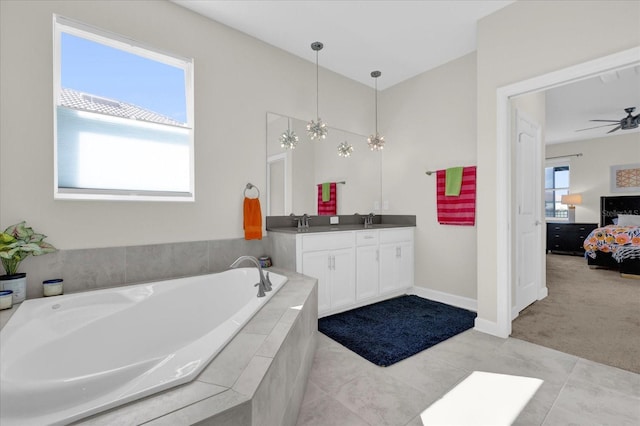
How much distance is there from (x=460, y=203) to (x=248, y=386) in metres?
2.94

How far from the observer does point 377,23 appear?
8.63 feet

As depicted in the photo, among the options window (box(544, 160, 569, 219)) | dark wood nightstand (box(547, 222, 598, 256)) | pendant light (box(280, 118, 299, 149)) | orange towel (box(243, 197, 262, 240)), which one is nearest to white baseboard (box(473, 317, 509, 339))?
orange towel (box(243, 197, 262, 240))

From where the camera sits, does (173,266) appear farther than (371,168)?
No

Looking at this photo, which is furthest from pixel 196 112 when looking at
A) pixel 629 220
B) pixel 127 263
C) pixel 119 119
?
pixel 629 220

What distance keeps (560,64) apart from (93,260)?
11.9ft

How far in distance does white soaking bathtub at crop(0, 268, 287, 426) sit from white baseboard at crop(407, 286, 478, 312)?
2153 mm

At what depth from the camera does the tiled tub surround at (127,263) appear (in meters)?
1.87

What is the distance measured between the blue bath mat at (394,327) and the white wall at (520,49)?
1.28 ft

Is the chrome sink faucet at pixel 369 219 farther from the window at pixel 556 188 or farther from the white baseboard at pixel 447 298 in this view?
the window at pixel 556 188

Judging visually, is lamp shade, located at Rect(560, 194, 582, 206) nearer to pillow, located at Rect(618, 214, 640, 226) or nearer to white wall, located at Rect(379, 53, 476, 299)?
pillow, located at Rect(618, 214, 640, 226)

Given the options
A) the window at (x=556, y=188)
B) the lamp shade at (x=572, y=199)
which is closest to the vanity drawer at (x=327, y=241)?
the lamp shade at (x=572, y=199)

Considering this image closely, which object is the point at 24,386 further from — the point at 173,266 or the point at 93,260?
the point at 173,266

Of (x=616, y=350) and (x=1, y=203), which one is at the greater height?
(x=1, y=203)

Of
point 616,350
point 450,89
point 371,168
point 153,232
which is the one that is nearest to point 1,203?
point 153,232
